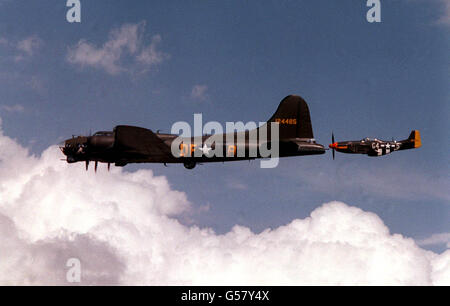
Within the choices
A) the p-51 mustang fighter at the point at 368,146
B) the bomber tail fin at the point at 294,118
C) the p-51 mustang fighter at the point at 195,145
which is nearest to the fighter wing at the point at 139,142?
the p-51 mustang fighter at the point at 195,145

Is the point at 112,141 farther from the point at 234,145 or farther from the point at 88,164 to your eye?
the point at 234,145

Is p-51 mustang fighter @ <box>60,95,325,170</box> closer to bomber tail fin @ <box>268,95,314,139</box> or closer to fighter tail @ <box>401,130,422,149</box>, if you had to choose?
bomber tail fin @ <box>268,95,314,139</box>

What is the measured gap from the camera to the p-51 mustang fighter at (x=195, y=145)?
38844mm

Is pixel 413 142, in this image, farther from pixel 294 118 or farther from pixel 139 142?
pixel 139 142

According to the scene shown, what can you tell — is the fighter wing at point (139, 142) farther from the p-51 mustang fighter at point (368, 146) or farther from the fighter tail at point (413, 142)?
the fighter tail at point (413, 142)

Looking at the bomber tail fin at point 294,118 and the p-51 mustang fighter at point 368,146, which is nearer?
the bomber tail fin at point 294,118

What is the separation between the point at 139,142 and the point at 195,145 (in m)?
5.34

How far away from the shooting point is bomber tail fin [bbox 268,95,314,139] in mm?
40938

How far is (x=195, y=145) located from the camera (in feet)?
132

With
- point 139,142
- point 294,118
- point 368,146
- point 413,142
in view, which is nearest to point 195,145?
point 139,142

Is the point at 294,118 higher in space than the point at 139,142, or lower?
higher

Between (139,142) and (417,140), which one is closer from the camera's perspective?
(139,142)

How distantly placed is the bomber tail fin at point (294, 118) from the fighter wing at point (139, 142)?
11080mm
